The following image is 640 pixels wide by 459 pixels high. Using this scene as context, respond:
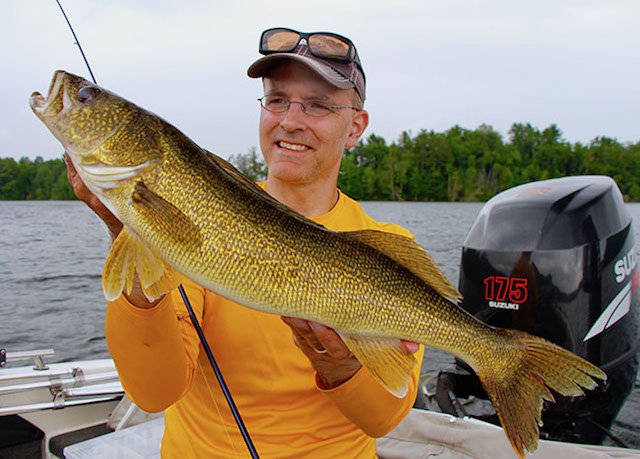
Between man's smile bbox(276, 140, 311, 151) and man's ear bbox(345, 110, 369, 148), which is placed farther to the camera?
man's ear bbox(345, 110, 369, 148)

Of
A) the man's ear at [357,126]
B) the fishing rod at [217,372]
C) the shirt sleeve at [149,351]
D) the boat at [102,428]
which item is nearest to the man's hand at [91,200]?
the shirt sleeve at [149,351]

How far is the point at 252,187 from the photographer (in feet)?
7.07

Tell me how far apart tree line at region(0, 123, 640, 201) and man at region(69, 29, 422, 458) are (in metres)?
58.1

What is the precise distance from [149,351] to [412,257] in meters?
1.18

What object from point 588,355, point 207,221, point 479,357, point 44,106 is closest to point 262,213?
point 207,221

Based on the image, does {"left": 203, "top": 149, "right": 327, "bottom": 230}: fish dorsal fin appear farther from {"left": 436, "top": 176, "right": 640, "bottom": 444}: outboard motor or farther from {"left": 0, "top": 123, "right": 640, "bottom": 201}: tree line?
{"left": 0, "top": 123, "right": 640, "bottom": 201}: tree line

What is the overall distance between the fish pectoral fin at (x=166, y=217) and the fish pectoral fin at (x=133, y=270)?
0.10 m

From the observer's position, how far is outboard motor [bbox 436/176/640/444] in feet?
13.8

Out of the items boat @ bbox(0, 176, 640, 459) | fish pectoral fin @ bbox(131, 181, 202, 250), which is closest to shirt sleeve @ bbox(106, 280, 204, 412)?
fish pectoral fin @ bbox(131, 181, 202, 250)

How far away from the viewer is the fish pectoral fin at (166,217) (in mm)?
1932

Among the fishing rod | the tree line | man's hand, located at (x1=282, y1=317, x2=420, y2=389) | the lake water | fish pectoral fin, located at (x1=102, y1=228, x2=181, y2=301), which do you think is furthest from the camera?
the tree line

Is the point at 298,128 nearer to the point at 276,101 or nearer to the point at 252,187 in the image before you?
the point at 276,101

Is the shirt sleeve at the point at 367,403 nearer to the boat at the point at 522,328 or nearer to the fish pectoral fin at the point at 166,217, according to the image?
the fish pectoral fin at the point at 166,217

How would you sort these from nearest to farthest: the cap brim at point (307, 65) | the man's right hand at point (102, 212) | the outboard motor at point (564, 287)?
1. the man's right hand at point (102, 212)
2. the cap brim at point (307, 65)
3. the outboard motor at point (564, 287)
